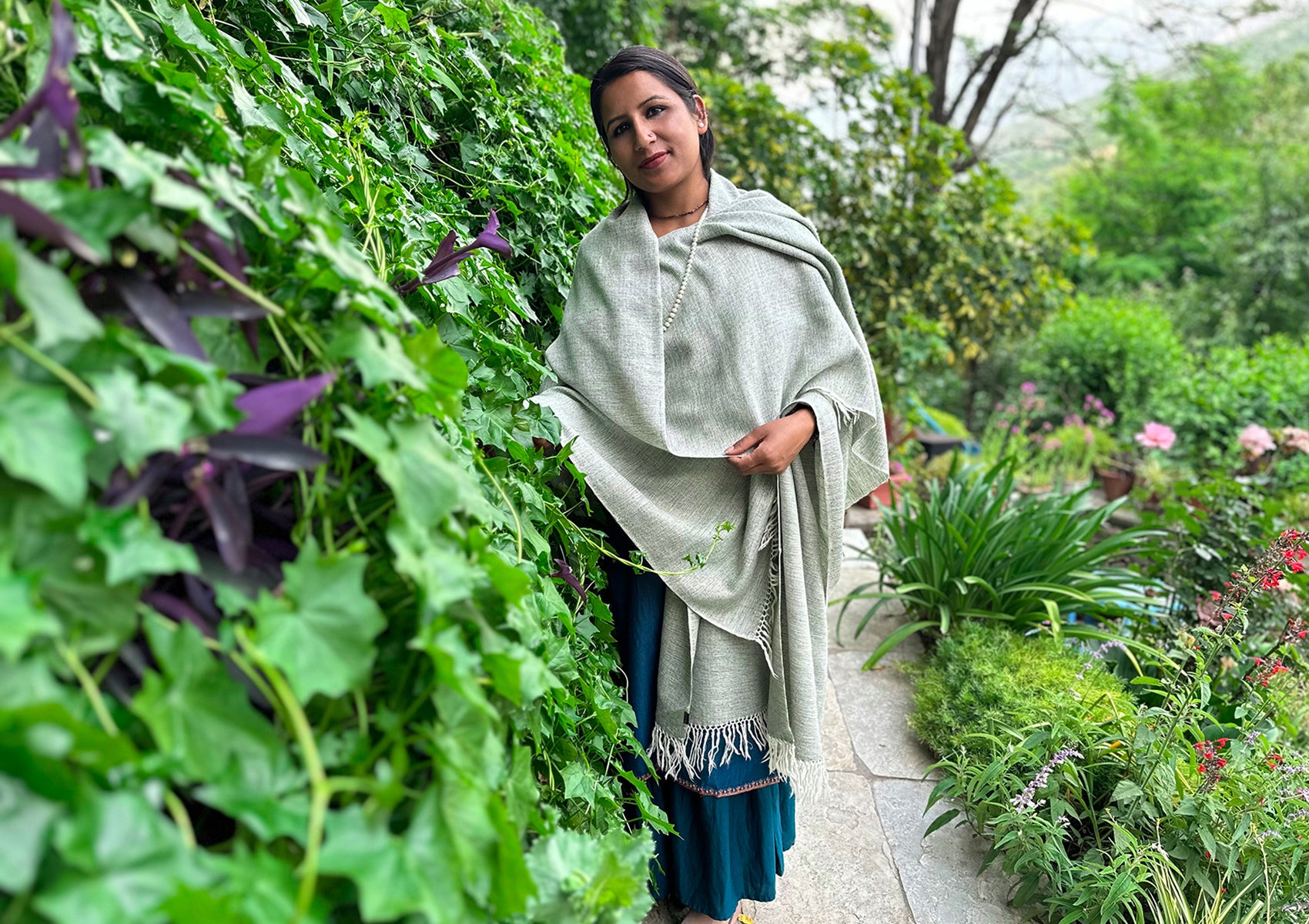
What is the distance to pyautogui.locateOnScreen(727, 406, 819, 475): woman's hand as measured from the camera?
5.05 feet

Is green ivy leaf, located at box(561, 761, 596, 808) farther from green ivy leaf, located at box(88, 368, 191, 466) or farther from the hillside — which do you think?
the hillside

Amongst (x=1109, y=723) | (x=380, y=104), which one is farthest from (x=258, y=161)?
(x=1109, y=723)

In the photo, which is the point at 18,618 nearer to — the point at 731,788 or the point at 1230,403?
the point at 731,788

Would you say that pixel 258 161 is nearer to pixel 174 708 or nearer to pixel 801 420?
pixel 174 708

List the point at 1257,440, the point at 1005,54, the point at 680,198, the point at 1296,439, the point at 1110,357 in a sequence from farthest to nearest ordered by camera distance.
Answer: the point at 1005,54
the point at 1110,357
the point at 1257,440
the point at 1296,439
the point at 680,198

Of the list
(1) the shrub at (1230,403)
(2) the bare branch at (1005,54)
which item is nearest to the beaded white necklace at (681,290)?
(1) the shrub at (1230,403)

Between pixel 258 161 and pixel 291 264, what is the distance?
0.38 feet

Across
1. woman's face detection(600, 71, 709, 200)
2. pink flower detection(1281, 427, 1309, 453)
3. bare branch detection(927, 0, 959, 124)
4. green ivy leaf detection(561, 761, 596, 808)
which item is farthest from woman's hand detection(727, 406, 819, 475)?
bare branch detection(927, 0, 959, 124)

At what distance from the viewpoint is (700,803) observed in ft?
5.83

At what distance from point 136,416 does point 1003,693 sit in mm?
2316

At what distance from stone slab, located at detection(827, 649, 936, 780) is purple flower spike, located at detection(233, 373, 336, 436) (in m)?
2.01

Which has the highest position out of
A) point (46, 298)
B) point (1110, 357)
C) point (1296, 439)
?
point (46, 298)

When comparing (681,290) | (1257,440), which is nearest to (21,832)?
(681,290)

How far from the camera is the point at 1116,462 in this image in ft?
19.7
